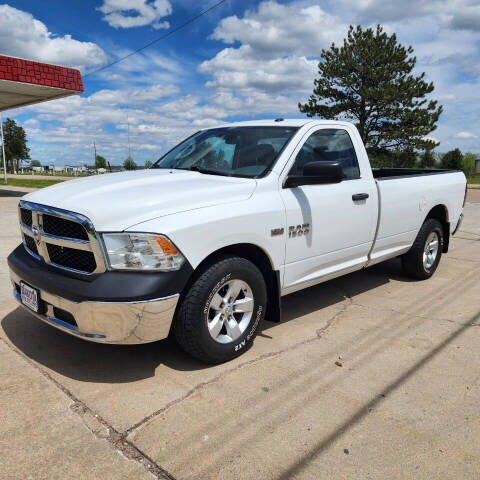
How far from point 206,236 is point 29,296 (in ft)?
4.59

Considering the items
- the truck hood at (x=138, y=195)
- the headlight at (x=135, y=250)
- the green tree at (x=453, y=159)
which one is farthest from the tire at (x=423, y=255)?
the green tree at (x=453, y=159)

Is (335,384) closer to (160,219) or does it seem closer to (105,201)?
(160,219)

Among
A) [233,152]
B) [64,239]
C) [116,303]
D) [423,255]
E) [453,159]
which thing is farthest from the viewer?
[453,159]

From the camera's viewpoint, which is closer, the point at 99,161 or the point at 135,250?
the point at 135,250

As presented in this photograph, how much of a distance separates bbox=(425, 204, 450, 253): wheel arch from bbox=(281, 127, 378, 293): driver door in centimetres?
166

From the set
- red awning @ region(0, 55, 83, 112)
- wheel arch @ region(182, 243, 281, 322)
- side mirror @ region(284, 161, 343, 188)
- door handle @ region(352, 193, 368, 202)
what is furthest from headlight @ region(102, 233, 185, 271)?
red awning @ region(0, 55, 83, 112)

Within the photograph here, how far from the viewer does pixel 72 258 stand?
2.93 metres

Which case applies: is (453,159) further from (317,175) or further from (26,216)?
(26,216)

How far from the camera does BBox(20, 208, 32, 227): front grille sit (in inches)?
131

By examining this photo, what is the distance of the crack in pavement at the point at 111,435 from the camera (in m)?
2.19

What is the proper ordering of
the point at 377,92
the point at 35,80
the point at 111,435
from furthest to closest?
the point at 377,92
the point at 35,80
the point at 111,435

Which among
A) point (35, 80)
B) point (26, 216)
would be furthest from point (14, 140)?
point (26, 216)

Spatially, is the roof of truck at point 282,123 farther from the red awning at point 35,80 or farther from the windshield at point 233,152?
the red awning at point 35,80

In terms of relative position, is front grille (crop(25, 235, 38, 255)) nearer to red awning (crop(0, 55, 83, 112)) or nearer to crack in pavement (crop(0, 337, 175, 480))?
crack in pavement (crop(0, 337, 175, 480))
